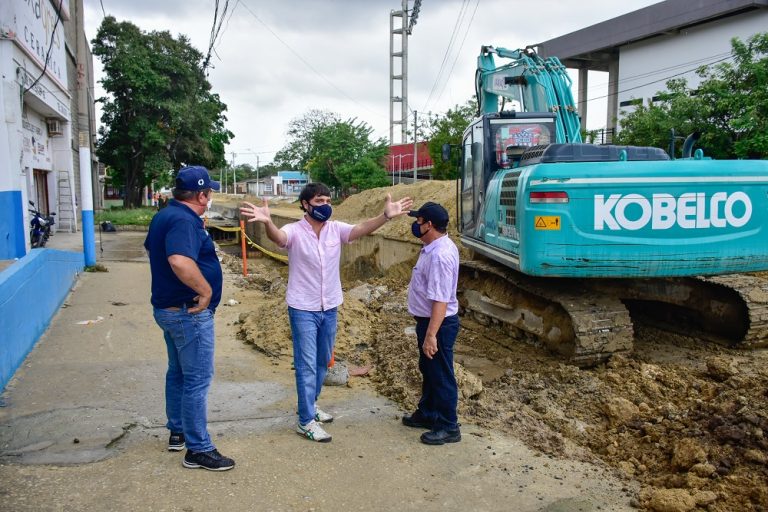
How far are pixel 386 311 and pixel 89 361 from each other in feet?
14.3

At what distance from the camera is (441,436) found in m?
4.24

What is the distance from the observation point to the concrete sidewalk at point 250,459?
3.44 meters

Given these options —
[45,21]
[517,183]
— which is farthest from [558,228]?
[45,21]

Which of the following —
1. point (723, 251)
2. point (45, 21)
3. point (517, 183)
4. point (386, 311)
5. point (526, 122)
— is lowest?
point (386, 311)

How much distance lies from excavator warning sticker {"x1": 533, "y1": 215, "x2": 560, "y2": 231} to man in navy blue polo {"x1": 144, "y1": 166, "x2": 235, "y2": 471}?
3.16 metres

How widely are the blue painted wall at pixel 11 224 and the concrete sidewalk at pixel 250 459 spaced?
4858mm

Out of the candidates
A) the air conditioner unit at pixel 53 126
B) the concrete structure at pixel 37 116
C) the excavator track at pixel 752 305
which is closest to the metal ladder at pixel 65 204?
the concrete structure at pixel 37 116

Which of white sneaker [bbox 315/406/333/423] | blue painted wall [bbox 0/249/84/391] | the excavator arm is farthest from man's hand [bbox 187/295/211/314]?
the excavator arm

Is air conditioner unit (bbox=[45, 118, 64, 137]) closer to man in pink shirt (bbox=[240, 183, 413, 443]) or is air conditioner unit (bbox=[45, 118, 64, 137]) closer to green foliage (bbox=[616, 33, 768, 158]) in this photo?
man in pink shirt (bbox=[240, 183, 413, 443])

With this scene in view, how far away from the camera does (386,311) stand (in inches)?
364

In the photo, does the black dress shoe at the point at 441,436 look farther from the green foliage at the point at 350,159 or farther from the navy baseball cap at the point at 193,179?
the green foliage at the point at 350,159

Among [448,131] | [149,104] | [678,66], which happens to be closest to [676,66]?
[678,66]

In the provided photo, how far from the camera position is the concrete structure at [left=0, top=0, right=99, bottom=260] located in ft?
33.2

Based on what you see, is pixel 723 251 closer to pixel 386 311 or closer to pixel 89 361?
pixel 386 311
